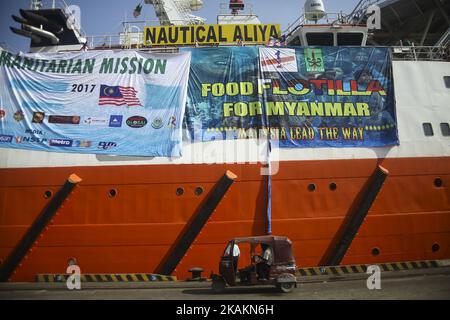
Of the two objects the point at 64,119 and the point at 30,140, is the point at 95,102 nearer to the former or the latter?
the point at 64,119

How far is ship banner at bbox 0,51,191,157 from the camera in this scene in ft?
36.6

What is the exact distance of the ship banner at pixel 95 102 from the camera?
1116 centimetres

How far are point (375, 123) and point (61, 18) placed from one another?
13106mm

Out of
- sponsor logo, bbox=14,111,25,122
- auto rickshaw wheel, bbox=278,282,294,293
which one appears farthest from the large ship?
auto rickshaw wheel, bbox=278,282,294,293

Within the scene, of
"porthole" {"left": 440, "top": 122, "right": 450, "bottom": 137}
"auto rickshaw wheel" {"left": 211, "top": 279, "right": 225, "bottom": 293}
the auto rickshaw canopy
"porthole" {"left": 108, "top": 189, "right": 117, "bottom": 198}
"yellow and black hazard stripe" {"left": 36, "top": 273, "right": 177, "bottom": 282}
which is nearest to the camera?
the auto rickshaw canopy

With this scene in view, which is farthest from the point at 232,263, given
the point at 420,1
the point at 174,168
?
the point at 420,1

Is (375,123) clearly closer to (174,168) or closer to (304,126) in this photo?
(304,126)

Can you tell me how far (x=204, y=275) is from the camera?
34.1ft

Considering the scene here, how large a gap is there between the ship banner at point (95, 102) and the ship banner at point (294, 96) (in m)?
0.82

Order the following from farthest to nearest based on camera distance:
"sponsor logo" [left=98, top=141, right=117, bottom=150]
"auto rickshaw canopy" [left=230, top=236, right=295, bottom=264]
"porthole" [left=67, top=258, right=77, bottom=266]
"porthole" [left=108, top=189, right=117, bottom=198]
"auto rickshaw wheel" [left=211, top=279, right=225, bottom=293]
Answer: "sponsor logo" [left=98, top=141, right=117, bottom=150]
"porthole" [left=108, top=189, right=117, bottom=198]
"porthole" [left=67, top=258, right=77, bottom=266]
"auto rickshaw wheel" [left=211, top=279, right=225, bottom=293]
"auto rickshaw canopy" [left=230, top=236, right=295, bottom=264]

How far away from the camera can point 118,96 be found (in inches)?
457

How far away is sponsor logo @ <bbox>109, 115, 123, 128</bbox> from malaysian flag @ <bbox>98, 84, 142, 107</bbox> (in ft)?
1.58

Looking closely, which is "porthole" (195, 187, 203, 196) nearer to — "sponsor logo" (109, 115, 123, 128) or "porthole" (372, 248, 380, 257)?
"sponsor logo" (109, 115, 123, 128)

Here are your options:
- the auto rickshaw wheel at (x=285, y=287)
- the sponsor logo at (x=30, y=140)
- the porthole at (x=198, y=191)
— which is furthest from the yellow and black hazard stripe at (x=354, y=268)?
the sponsor logo at (x=30, y=140)
